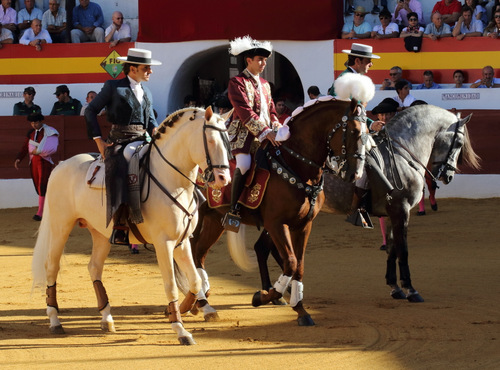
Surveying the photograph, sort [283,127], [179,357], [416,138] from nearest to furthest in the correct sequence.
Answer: [179,357] → [283,127] → [416,138]

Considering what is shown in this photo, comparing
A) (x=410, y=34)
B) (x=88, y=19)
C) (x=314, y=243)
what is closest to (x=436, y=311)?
(x=314, y=243)

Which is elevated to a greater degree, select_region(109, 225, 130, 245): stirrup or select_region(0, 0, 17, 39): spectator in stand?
select_region(0, 0, 17, 39): spectator in stand

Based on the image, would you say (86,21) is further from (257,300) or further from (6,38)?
(257,300)

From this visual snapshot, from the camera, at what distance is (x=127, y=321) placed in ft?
21.4

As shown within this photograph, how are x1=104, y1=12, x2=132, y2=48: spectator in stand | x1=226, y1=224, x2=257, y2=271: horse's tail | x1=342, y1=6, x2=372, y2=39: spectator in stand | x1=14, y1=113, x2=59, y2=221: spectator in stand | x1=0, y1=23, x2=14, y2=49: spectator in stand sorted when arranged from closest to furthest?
x1=226, y1=224, x2=257, y2=271: horse's tail
x1=14, y1=113, x2=59, y2=221: spectator in stand
x1=342, y1=6, x2=372, y2=39: spectator in stand
x1=104, y1=12, x2=132, y2=48: spectator in stand
x1=0, y1=23, x2=14, y2=49: spectator in stand

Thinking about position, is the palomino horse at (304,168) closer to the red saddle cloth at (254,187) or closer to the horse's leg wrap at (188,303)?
the red saddle cloth at (254,187)

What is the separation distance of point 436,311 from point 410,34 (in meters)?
7.59

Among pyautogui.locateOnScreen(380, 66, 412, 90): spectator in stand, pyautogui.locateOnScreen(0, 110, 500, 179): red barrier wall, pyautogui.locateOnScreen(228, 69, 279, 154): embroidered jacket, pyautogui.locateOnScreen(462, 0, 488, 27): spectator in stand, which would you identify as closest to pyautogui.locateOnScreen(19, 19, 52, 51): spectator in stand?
pyautogui.locateOnScreen(0, 110, 500, 179): red barrier wall

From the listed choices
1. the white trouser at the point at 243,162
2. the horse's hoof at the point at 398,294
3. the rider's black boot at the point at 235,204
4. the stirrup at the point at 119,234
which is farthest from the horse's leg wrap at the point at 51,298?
the horse's hoof at the point at 398,294

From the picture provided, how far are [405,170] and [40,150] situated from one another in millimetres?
6956

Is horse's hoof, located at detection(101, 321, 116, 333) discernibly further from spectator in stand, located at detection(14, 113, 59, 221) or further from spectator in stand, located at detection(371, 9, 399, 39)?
spectator in stand, located at detection(371, 9, 399, 39)

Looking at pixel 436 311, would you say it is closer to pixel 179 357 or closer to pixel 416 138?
pixel 416 138

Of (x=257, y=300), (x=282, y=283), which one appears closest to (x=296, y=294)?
(x=282, y=283)

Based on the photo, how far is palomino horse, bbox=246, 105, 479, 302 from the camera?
728cm
